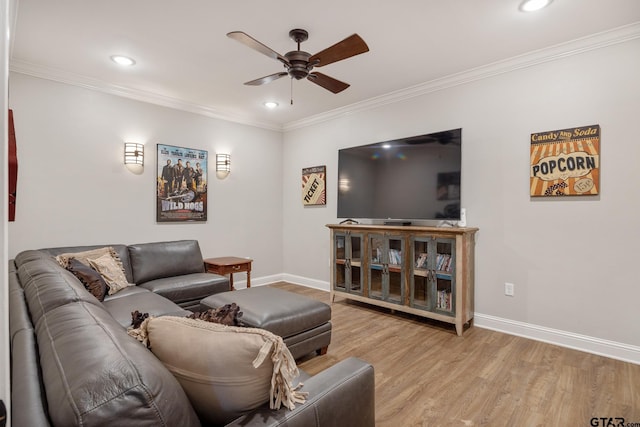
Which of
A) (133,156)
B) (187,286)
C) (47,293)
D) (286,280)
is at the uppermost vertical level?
(133,156)

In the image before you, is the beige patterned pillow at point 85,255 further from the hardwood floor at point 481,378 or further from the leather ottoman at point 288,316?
the hardwood floor at point 481,378

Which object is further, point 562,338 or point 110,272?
point 110,272

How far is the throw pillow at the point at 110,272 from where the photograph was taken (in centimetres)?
295

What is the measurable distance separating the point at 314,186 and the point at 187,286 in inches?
96.0

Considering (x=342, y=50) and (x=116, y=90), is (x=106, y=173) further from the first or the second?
(x=342, y=50)

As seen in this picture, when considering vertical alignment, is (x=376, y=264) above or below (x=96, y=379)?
below

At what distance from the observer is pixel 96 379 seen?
70 cm

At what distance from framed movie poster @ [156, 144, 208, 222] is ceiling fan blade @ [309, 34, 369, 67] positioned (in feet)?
8.40

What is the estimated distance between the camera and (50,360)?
2.70ft

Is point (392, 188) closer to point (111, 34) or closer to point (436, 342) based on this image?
point (436, 342)

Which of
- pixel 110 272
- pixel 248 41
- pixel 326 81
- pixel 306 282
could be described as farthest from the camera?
pixel 306 282

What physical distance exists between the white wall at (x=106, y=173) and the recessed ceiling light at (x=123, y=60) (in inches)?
27.8

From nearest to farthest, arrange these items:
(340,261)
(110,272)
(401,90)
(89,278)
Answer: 1. (89,278)
2. (110,272)
3. (401,90)
4. (340,261)

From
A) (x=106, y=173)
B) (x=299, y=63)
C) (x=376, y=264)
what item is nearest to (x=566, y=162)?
(x=376, y=264)
